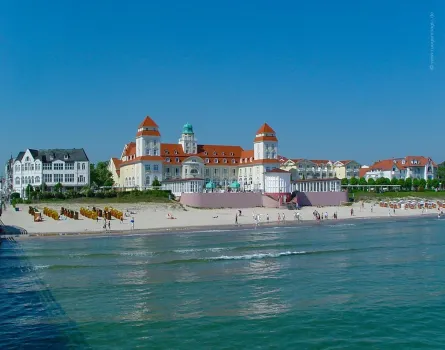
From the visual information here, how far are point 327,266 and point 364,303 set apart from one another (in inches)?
289

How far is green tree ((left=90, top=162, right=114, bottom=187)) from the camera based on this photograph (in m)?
91.0

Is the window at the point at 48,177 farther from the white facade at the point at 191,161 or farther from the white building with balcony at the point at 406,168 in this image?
the white building with balcony at the point at 406,168

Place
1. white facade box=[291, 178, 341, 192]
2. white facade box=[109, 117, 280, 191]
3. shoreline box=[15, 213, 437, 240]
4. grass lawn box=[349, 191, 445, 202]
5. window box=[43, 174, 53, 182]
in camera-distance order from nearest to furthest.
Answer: shoreline box=[15, 213, 437, 240]
white facade box=[291, 178, 341, 192]
window box=[43, 174, 53, 182]
white facade box=[109, 117, 280, 191]
grass lawn box=[349, 191, 445, 202]

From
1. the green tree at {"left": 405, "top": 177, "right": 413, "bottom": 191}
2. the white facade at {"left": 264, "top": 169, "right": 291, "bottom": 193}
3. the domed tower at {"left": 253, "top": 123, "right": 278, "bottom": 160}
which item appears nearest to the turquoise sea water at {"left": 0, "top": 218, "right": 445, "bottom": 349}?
the white facade at {"left": 264, "top": 169, "right": 291, "bottom": 193}

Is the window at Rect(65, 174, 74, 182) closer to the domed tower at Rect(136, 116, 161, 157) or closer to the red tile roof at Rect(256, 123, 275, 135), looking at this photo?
the domed tower at Rect(136, 116, 161, 157)

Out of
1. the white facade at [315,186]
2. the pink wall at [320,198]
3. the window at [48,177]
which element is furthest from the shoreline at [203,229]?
the window at [48,177]

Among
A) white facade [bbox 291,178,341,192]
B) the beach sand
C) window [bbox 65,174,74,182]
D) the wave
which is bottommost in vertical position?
the wave

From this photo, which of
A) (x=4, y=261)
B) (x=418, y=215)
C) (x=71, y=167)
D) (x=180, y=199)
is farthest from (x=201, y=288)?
(x=71, y=167)

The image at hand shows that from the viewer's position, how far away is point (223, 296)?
65.1ft

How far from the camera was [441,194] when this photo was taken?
86.7 metres

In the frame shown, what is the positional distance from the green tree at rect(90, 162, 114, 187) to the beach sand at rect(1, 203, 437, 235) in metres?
32.4

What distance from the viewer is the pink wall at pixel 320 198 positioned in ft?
234

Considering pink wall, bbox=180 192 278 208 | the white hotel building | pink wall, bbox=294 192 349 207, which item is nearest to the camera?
pink wall, bbox=180 192 278 208

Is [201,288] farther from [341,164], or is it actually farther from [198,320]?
[341,164]
